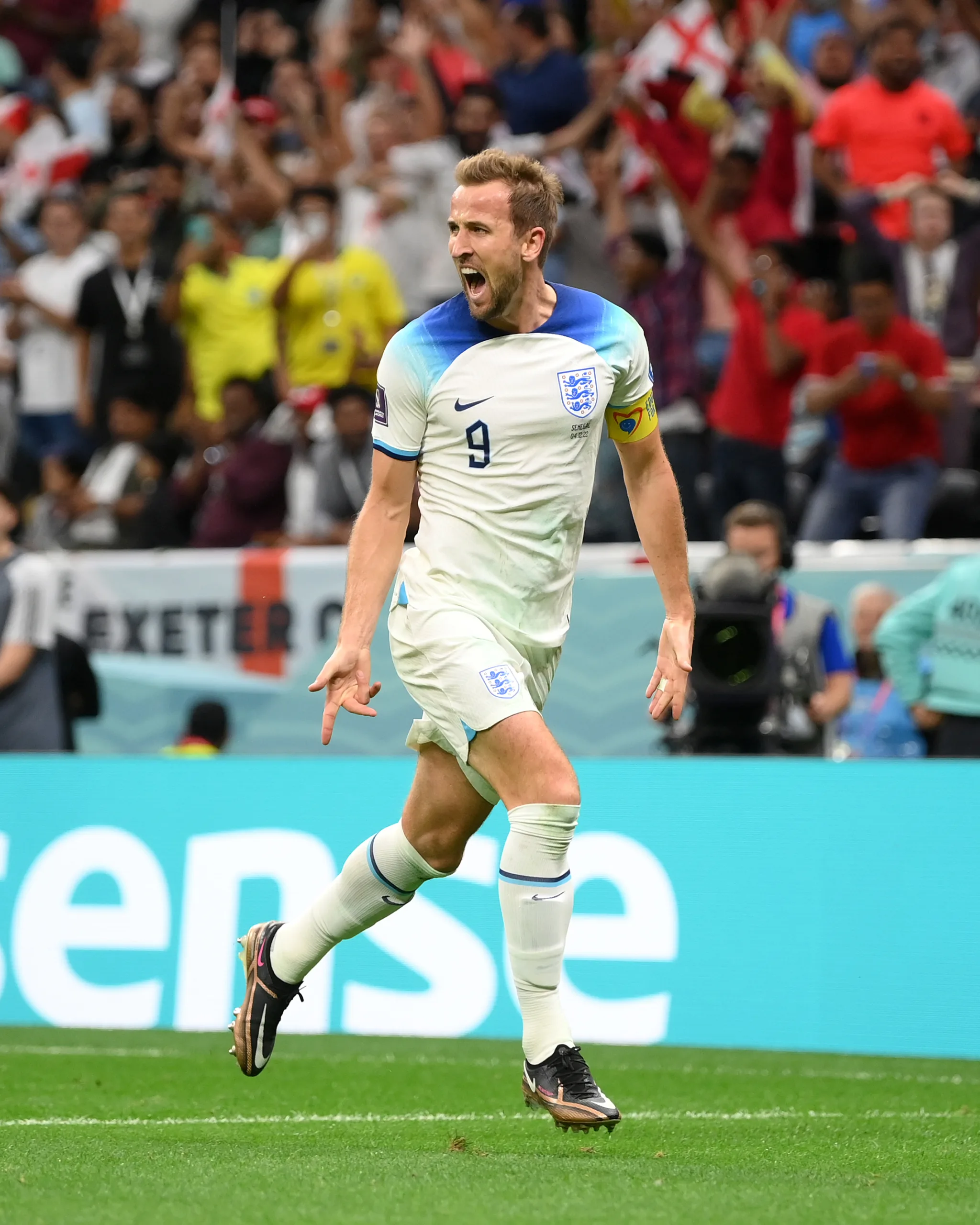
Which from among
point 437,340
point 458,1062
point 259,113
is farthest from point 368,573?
point 259,113

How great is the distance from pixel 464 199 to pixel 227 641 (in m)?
7.38

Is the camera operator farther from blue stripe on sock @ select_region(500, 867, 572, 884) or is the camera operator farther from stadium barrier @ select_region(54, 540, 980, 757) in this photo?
blue stripe on sock @ select_region(500, 867, 572, 884)

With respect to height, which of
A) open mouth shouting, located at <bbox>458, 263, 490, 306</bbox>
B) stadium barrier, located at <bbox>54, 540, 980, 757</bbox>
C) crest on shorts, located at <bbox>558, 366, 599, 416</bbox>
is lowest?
stadium barrier, located at <bbox>54, 540, 980, 757</bbox>

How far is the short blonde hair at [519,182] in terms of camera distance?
5.40 meters

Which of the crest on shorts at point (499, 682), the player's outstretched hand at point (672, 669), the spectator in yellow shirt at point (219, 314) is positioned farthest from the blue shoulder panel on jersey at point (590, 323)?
the spectator in yellow shirt at point (219, 314)

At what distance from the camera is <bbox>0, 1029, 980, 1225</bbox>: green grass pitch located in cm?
437

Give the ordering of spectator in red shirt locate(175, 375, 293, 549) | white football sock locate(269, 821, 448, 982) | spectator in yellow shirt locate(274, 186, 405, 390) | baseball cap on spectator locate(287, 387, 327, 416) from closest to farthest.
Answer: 1. white football sock locate(269, 821, 448, 982)
2. spectator in red shirt locate(175, 375, 293, 549)
3. baseball cap on spectator locate(287, 387, 327, 416)
4. spectator in yellow shirt locate(274, 186, 405, 390)

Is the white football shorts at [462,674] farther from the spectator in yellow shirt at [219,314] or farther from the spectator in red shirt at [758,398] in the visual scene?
the spectator in yellow shirt at [219,314]

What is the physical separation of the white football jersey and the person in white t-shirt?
10084 mm

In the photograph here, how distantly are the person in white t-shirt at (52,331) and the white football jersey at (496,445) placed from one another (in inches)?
397

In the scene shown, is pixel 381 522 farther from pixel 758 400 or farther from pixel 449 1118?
pixel 758 400

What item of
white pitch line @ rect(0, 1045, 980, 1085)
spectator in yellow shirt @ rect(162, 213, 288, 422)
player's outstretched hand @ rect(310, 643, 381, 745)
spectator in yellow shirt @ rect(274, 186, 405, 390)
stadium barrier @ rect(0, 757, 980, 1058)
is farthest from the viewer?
spectator in yellow shirt @ rect(162, 213, 288, 422)

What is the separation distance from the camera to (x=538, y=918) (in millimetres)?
5293

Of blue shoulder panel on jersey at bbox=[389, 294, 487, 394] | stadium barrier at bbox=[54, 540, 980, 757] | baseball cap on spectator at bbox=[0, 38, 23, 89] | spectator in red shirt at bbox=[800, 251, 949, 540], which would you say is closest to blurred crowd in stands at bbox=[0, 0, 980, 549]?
spectator in red shirt at bbox=[800, 251, 949, 540]
